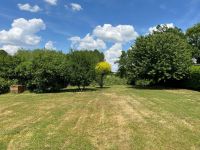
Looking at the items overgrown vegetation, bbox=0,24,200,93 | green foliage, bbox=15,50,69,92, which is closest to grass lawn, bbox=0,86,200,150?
green foliage, bbox=15,50,69,92

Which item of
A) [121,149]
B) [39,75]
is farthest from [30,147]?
[39,75]

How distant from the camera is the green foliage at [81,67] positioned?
73.4 ft

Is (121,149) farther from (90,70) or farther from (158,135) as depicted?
(90,70)

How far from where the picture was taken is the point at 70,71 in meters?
22.1

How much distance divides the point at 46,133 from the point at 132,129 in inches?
96.3

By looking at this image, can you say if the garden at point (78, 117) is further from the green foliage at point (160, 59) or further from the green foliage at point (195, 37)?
the green foliage at point (195, 37)

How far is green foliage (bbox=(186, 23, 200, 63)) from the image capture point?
151 ft

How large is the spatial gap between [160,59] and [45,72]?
1082 cm

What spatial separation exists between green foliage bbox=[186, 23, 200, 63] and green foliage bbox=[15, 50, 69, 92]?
29911 millimetres

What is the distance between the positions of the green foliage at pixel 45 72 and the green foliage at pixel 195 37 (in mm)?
29911

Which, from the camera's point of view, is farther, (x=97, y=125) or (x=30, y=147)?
(x=97, y=125)

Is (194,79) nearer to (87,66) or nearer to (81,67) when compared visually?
(87,66)

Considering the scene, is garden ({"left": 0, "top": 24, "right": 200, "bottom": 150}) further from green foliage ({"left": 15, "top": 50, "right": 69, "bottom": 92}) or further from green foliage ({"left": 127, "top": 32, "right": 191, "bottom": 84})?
green foliage ({"left": 127, "top": 32, "right": 191, "bottom": 84})

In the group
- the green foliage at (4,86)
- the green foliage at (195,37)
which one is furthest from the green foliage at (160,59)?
Result: the green foliage at (195,37)
